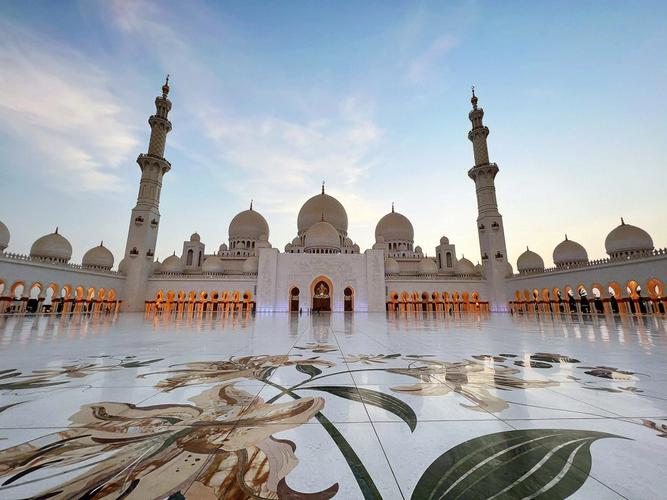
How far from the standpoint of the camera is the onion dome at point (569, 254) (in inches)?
949

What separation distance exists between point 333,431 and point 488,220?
29.9 metres

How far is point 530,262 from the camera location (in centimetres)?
2864

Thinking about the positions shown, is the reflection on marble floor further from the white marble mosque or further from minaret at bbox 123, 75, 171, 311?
minaret at bbox 123, 75, 171, 311

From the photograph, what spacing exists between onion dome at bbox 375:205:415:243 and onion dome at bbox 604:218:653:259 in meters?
17.6

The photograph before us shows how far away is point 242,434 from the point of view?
142 centimetres

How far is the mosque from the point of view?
67.8 ft

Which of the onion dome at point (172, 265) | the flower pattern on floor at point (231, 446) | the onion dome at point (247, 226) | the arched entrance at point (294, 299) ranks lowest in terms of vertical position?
the flower pattern on floor at point (231, 446)

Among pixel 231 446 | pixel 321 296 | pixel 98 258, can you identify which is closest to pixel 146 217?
pixel 98 258

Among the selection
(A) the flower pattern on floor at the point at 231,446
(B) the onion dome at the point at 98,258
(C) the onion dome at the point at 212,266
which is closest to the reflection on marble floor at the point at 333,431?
(A) the flower pattern on floor at the point at 231,446

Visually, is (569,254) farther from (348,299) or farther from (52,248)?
(52,248)

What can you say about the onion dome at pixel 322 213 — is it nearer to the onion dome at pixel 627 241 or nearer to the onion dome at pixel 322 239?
the onion dome at pixel 322 239

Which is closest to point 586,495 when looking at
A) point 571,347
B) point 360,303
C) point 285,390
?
point 285,390

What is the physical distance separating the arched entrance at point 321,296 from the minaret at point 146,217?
48.9 ft

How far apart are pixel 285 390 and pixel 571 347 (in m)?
4.58
